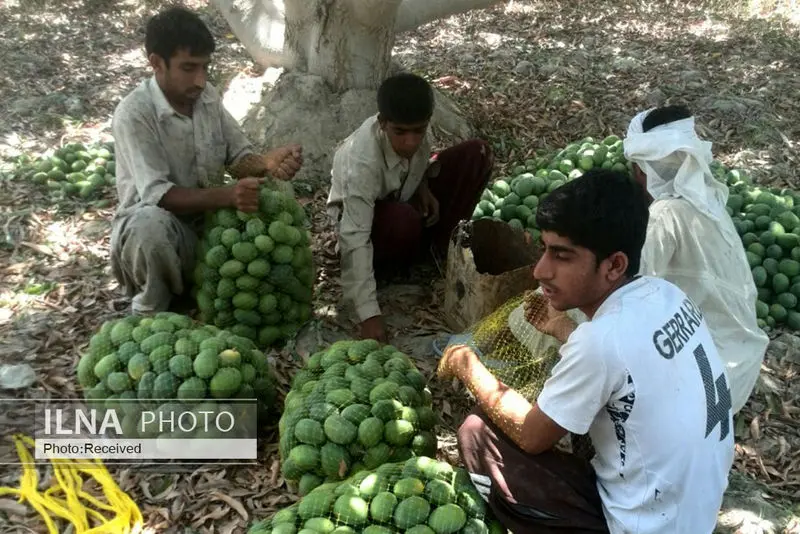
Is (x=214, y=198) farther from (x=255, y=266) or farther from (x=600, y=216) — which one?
(x=600, y=216)

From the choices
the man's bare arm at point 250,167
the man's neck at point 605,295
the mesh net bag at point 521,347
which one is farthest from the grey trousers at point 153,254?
the man's neck at point 605,295

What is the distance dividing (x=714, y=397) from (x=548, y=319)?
909 millimetres

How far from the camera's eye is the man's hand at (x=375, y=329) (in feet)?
12.9

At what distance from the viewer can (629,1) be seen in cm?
1046

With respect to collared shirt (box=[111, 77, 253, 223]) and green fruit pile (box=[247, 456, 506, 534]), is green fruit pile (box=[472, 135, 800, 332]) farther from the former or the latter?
green fruit pile (box=[247, 456, 506, 534])

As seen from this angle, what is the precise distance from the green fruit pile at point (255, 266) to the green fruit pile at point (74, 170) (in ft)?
7.74

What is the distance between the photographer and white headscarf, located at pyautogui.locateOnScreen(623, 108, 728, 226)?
3.09m

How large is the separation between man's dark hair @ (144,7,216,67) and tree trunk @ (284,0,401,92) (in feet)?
7.31

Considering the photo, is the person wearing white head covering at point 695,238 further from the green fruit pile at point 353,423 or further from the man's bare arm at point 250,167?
the man's bare arm at point 250,167

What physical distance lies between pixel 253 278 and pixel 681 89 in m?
6.07

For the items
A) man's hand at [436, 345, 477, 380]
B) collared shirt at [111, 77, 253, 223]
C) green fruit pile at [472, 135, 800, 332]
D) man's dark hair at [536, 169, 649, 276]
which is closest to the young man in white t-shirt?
man's dark hair at [536, 169, 649, 276]

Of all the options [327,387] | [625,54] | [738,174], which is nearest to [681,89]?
[625,54]

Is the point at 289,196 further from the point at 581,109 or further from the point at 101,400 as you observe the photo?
the point at 581,109

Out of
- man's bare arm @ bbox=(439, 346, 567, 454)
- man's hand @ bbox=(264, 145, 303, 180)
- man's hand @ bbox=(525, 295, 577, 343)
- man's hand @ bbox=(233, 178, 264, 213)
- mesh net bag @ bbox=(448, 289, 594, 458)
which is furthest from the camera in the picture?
man's hand @ bbox=(264, 145, 303, 180)
